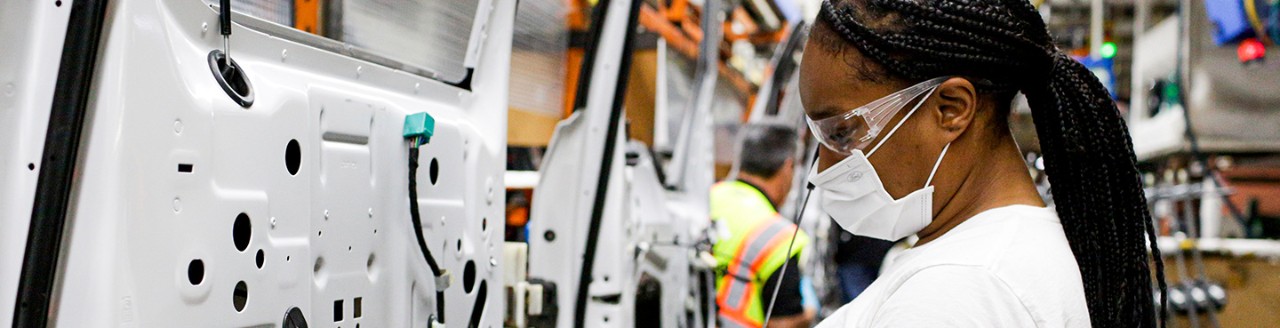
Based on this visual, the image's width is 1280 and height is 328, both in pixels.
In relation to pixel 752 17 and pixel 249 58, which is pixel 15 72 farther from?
pixel 752 17

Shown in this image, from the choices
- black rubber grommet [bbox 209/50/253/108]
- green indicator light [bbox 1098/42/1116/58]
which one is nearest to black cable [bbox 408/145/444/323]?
black rubber grommet [bbox 209/50/253/108]

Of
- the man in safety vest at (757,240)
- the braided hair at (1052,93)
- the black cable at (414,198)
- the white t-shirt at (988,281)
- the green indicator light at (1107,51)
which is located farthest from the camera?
the green indicator light at (1107,51)

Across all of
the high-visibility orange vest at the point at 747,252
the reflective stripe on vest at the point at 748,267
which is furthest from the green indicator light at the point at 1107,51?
the reflective stripe on vest at the point at 748,267

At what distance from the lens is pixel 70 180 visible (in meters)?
1.27

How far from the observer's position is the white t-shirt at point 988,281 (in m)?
1.32

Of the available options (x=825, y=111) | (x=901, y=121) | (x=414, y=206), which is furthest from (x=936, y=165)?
(x=414, y=206)

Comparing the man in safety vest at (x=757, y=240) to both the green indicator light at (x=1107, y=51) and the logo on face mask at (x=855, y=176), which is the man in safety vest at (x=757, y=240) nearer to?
the logo on face mask at (x=855, y=176)

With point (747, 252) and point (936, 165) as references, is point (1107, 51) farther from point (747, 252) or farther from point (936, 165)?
point (936, 165)

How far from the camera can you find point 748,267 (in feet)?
14.1

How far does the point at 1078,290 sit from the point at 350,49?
1313mm

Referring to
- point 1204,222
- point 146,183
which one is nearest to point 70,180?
point 146,183

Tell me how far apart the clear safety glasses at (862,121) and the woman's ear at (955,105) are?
2 cm

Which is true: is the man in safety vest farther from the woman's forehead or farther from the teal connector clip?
the woman's forehead

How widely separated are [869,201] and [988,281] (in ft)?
1.23
